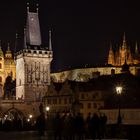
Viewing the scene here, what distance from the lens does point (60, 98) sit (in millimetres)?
88750

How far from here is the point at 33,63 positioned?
112625mm

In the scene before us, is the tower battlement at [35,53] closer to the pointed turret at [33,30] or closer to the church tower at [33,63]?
the church tower at [33,63]

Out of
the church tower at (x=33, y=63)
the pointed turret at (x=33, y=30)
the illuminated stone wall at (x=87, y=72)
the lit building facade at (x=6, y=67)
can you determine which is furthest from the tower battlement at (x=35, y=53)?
the illuminated stone wall at (x=87, y=72)

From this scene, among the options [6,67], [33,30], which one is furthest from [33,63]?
[6,67]

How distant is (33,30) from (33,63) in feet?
24.5

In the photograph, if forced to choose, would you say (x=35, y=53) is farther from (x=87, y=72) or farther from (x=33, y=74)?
(x=87, y=72)

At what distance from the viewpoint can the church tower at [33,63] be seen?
358 ft

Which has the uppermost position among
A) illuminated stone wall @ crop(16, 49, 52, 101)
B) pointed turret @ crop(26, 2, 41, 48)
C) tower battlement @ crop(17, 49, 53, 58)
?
pointed turret @ crop(26, 2, 41, 48)

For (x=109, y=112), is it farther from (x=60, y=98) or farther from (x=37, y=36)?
(x=37, y=36)

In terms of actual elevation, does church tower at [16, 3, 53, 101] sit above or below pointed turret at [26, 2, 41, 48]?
below

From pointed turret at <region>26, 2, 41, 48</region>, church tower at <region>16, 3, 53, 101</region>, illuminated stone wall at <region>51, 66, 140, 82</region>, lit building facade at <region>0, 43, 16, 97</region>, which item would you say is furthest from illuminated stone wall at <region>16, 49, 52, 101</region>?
illuminated stone wall at <region>51, 66, 140, 82</region>

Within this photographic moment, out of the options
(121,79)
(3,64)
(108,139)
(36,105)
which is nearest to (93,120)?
(108,139)

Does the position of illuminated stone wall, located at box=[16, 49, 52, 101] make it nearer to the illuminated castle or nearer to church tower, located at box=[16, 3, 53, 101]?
church tower, located at box=[16, 3, 53, 101]

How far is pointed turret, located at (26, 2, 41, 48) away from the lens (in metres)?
112
